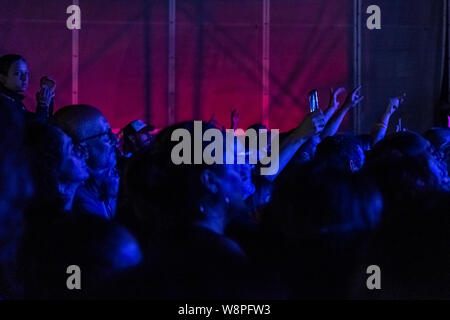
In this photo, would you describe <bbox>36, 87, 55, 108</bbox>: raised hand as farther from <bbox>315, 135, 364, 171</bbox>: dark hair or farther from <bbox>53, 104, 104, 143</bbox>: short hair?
<bbox>315, 135, 364, 171</bbox>: dark hair

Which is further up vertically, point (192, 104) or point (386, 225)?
point (192, 104)

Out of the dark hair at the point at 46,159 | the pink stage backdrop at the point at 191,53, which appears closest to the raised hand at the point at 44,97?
the dark hair at the point at 46,159

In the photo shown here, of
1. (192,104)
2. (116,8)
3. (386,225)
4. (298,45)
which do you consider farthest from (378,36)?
(386,225)

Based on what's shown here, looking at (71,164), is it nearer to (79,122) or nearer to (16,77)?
(79,122)

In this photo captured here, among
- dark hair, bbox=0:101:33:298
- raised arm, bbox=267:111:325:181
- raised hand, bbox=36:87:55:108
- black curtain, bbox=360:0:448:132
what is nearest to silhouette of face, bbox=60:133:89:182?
dark hair, bbox=0:101:33:298

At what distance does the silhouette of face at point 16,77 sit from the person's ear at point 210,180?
2.98 meters

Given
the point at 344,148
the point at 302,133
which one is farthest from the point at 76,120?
the point at 344,148

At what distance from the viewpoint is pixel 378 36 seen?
885cm

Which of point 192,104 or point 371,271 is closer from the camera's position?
point 371,271

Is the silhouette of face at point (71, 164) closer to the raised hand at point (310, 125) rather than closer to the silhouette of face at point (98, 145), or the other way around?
the silhouette of face at point (98, 145)

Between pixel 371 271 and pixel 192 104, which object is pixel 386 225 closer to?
pixel 371 271

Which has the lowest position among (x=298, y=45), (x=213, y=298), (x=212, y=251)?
(x=213, y=298)

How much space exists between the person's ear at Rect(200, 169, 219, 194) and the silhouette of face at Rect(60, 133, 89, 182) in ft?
2.18

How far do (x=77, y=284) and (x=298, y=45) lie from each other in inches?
306
